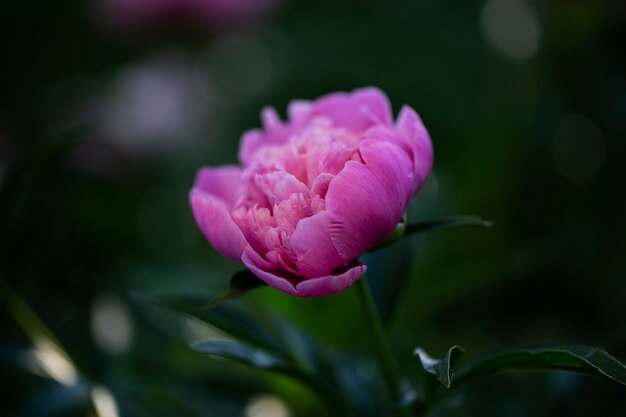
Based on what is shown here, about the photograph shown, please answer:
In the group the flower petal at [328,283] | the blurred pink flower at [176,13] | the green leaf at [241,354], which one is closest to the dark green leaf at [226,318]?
the green leaf at [241,354]

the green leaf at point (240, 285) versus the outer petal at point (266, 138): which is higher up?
the outer petal at point (266, 138)

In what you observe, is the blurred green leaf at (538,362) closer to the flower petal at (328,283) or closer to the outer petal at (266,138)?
the flower petal at (328,283)

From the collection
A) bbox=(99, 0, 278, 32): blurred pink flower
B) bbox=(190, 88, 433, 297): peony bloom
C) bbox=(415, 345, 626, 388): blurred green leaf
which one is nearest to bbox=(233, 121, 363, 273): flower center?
bbox=(190, 88, 433, 297): peony bloom

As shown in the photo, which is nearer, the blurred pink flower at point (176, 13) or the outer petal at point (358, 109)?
the outer petal at point (358, 109)

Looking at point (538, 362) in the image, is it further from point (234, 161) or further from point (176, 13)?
point (176, 13)

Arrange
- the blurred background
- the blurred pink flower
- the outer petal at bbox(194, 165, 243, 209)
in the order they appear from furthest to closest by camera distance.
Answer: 1. the blurred pink flower
2. the blurred background
3. the outer petal at bbox(194, 165, 243, 209)

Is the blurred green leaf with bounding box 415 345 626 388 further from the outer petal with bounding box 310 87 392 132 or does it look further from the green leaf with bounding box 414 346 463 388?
the outer petal with bounding box 310 87 392 132

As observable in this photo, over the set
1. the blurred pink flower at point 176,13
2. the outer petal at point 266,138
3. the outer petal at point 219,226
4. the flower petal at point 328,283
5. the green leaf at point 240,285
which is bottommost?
the flower petal at point 328,283
